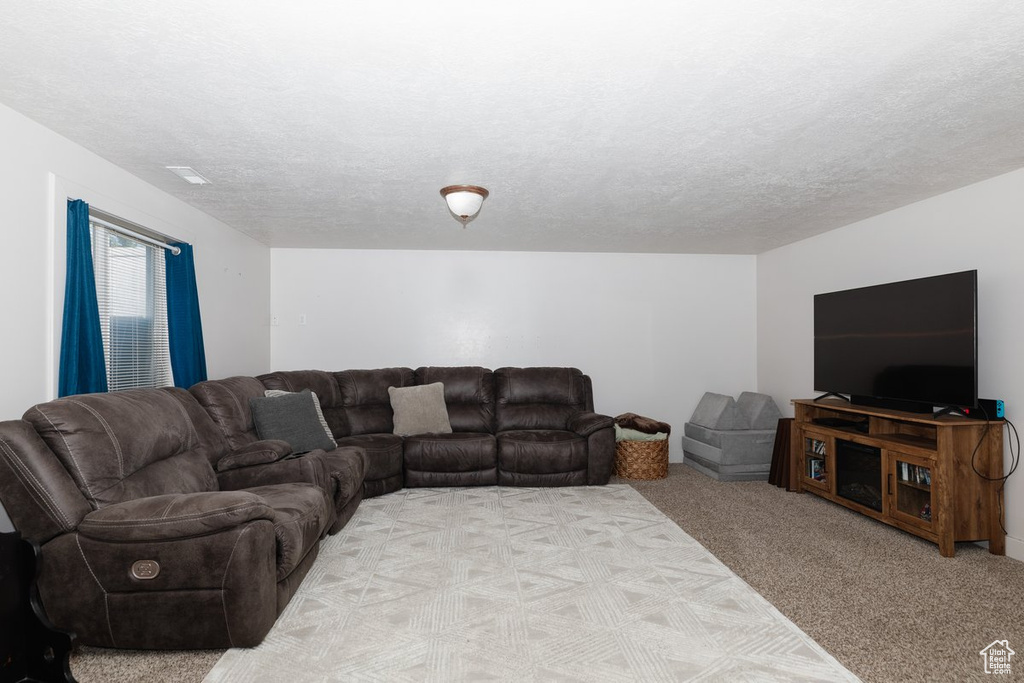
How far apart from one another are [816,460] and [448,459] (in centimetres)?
302

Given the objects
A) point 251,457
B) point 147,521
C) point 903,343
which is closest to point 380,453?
point 251,457

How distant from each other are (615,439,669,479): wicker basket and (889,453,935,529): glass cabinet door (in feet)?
6.31

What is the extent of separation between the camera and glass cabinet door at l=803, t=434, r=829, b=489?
438cm

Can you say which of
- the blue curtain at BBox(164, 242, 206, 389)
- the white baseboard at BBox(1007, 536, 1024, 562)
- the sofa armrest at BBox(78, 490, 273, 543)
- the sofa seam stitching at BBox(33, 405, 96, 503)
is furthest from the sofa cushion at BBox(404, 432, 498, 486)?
the white baseboard at BBox(1007, 536, 1024, 562)

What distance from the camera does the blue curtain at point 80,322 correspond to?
274 cm

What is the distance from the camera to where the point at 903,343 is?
382 centimetres

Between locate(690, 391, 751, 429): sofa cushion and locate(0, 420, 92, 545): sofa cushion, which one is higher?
locate(0, 420, 92, 545): sofa cushion

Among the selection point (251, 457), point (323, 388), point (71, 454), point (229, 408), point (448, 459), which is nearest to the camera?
point (71, 454)

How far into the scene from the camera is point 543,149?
2914 millimetres

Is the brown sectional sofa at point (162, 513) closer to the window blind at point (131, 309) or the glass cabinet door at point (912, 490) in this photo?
the window blind at point (131, 309)

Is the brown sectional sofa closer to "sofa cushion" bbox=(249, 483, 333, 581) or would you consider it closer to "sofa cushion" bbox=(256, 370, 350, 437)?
"sofa cushion" bbox=(249, 483, 333, 581)

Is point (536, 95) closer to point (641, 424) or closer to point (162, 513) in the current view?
point (162, 513)

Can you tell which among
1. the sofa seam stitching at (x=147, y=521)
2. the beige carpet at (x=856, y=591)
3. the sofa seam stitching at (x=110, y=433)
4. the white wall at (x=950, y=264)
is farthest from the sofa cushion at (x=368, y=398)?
the white wall at (x=950, y=264)

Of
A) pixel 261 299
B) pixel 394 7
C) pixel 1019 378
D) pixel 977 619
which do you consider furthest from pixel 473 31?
pixel 261 299
